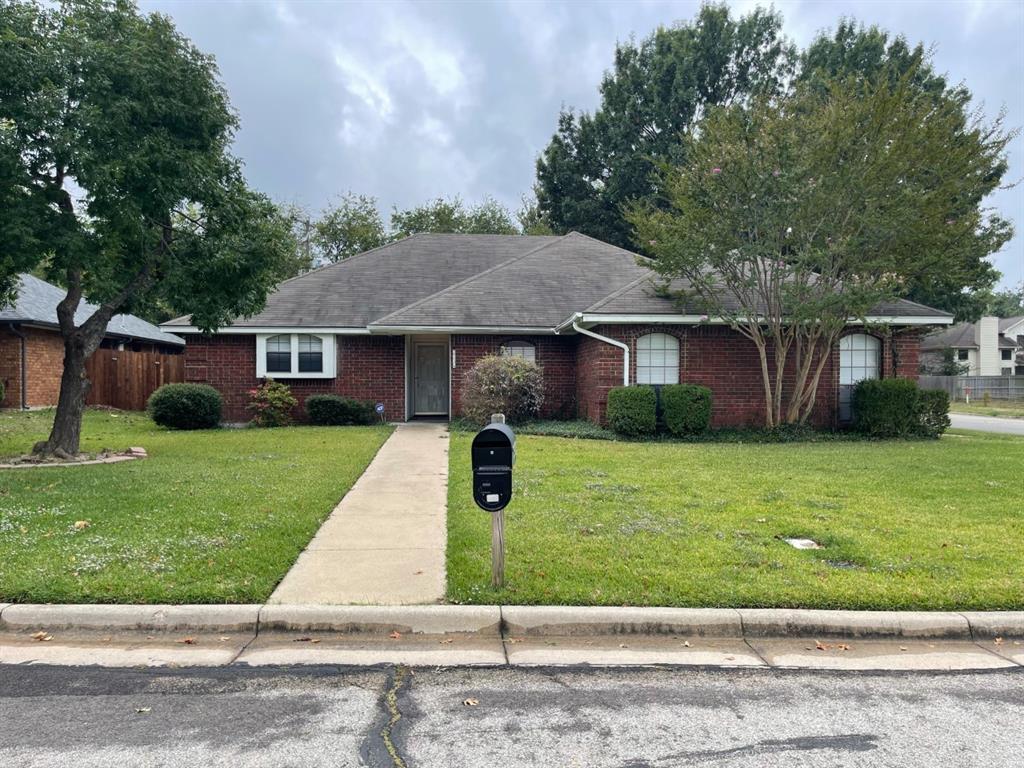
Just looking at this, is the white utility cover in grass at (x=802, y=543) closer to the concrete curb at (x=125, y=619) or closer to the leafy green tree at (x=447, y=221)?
the concrete curb at (x=125, y=619)

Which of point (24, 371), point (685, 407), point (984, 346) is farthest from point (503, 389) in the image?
point (984, 346)

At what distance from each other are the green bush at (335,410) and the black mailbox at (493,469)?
12934 millimetres

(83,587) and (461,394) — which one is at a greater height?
(461,394)

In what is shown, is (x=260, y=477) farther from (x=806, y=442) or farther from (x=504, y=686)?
(x=806, y=442)

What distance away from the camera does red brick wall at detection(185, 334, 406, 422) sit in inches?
711

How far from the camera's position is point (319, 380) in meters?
18.3

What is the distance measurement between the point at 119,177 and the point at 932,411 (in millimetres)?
16034

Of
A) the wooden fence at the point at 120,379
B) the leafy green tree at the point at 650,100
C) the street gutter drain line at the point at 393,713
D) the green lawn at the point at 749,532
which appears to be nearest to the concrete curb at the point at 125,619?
the street gutter drain line at the point at 393,713

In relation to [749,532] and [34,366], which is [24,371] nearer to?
[34,366]

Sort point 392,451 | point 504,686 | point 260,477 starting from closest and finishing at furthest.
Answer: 1. point 504,686
2. point 260,477
3. point 392,451

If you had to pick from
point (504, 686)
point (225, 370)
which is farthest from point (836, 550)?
point (225, 370)

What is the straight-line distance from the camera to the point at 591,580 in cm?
532

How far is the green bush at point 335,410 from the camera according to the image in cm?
1742

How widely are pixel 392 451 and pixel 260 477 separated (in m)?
3.44
